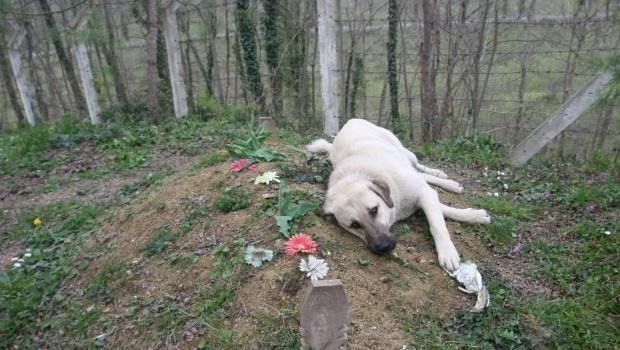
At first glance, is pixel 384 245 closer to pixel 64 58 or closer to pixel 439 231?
pixel 439 231

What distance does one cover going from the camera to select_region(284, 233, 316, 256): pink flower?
105 inches

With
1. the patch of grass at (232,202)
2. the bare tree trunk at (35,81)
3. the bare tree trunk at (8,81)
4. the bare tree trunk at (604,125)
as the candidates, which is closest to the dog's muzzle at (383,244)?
the patch of grass at (232,202)

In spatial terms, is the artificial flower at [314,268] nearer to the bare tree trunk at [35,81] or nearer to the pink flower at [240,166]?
the pink flower at [240,166]

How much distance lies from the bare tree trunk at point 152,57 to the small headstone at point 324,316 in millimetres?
6108

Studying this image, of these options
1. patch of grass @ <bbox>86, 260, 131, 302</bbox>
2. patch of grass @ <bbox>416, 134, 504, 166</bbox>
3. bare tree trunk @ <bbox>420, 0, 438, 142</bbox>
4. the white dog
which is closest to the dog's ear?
the white dog

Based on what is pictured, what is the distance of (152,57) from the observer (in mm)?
7160

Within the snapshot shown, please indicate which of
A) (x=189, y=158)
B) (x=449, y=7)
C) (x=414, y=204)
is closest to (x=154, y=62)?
(x=189, y=158)

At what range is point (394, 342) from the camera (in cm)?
231

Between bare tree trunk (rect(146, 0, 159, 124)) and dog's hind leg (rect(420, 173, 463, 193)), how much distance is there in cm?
481

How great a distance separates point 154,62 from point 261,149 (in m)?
Result: 4.16

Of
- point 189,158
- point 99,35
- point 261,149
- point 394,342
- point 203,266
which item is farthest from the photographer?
point 99,35

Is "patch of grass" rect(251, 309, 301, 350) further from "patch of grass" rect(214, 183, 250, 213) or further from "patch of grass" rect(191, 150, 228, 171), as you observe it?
"patch of grass" rect(191, 150, 228, 171)

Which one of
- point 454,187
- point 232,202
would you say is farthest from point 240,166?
point 454,187

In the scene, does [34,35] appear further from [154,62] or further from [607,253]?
[607,253]
